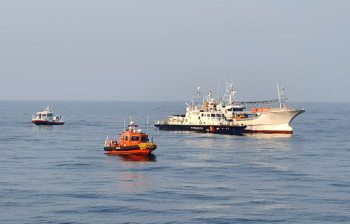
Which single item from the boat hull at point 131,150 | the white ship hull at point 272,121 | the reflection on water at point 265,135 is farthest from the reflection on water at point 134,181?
the white ship hull at point 272,121

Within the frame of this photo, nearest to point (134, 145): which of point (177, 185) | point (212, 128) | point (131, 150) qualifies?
point (131, 150)

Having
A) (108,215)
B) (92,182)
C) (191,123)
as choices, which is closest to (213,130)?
(191,123)

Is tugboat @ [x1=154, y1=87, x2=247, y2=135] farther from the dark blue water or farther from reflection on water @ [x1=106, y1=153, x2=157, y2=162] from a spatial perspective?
reflection on water @ [x1=106, y1=153, x2=157, y2=162]

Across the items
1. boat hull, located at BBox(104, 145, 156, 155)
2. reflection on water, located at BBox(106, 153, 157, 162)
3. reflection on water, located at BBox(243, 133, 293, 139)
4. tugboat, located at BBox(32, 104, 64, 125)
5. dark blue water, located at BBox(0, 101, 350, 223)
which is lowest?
dark blue water, located at BBox(0, 101, 350, 223)

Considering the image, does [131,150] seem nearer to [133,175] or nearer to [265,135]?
[133,175]

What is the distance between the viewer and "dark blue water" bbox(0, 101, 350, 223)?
40.1 m

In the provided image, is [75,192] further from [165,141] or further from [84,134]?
[84,134]

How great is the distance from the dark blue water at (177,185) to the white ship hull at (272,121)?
2565 cm

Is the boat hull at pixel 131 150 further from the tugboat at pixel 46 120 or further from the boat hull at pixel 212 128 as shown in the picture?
the tugboat at pixel 46 120

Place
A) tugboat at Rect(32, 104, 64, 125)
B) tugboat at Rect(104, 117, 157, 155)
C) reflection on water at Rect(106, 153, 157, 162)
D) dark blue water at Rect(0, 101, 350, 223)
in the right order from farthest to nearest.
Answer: tugboat at Rect(32, 104, 64, 125), tugboat at Rect(104, 117, 157, 155), reflection on water at Rect(106, 153, 157, 162), dark blue water at Rect(0, 101, 350, 223)

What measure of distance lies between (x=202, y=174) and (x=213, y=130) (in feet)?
179

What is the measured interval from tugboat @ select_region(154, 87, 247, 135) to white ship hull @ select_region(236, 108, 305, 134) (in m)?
3.33

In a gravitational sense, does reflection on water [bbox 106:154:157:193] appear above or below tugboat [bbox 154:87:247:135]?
below

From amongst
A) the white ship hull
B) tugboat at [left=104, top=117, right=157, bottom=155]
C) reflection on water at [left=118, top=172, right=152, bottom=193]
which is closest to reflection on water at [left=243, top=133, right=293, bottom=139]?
the white ship hull
